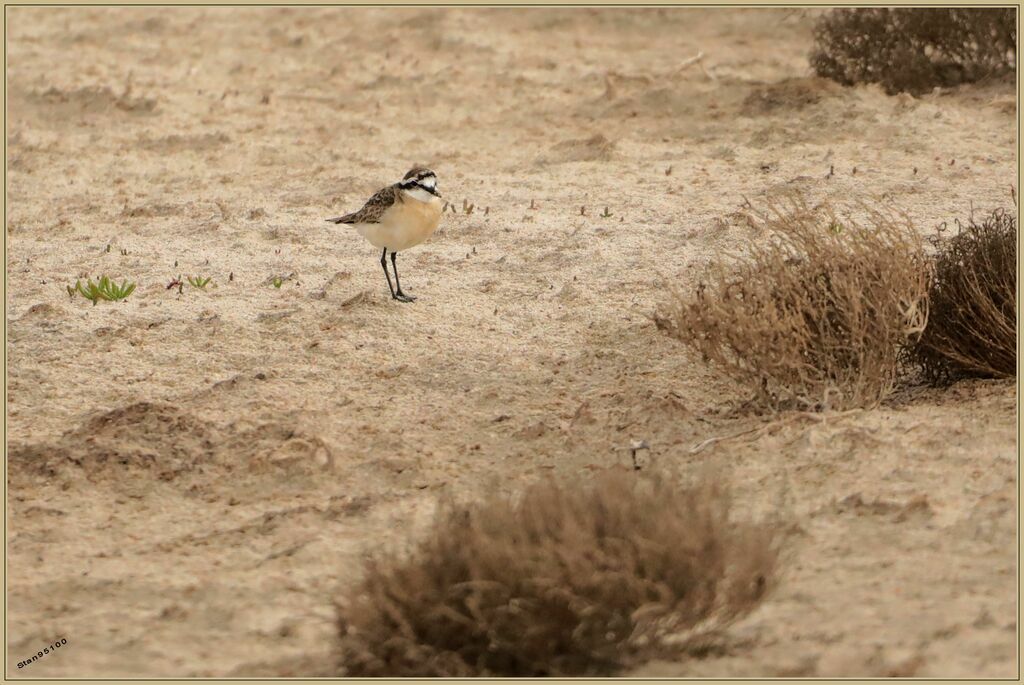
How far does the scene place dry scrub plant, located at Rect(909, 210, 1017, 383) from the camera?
21.0 feet

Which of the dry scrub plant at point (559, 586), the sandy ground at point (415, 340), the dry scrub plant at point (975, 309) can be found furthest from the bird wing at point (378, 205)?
the dry scrub plant at point (559, 586)

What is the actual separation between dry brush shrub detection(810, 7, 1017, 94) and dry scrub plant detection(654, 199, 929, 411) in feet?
18.7

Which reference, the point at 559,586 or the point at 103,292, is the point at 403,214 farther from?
the point at 559,586

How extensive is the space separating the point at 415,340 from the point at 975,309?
270 cm

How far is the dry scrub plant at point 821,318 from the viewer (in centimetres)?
607

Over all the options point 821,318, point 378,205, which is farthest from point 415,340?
point 821,318

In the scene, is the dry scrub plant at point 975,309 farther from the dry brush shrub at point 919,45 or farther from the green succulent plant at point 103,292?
the dry brush shrub at point 919,45

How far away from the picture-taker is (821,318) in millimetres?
6207

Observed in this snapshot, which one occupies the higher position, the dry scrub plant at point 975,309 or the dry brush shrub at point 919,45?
the dry brush shrub at point 919,45

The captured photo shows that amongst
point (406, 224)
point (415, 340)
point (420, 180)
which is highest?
point (420, 180)

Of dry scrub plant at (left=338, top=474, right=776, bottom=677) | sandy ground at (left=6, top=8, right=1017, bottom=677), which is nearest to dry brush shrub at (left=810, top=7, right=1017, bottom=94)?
sandy ground at (left=6, top=8, right=1017, bottom=677)

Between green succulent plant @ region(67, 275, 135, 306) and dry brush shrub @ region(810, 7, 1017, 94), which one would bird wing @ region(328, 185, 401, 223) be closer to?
green succulent plant @ region(67, 275, 135, 306)

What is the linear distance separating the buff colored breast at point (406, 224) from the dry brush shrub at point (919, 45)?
5087mm

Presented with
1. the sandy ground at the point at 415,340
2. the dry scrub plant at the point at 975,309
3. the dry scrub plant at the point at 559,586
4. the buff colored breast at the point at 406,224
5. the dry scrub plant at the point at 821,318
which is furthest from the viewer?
the buff colored breast at the point at 406,224
